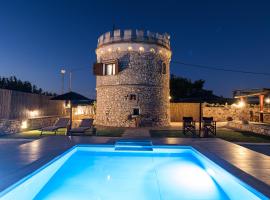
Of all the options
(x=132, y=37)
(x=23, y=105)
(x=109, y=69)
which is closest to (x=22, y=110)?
(x=23, y=105)

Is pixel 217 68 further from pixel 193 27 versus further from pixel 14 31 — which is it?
pixel 14 31

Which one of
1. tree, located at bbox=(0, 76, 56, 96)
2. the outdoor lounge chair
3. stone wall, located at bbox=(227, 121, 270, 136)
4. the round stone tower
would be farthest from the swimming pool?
tree, located at bbox=(0, 76, 56, 96)

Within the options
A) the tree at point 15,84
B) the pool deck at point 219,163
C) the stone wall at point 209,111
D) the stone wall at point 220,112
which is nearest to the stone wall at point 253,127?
the stone wall at point 209,111

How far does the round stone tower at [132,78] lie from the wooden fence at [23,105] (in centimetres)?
394

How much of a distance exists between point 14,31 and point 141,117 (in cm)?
1443

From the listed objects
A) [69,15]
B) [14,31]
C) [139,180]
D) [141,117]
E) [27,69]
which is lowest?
[139,180]

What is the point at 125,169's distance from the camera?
20.1ft

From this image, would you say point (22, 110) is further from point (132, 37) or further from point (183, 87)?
point (183, 87)

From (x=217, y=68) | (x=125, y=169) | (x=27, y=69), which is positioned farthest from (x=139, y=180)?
(x=27, y=69)

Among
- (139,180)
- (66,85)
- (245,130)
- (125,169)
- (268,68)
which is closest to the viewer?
(139,180)

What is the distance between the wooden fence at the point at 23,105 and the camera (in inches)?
453

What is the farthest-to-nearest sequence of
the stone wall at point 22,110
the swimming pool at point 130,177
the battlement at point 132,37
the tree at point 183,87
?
the tree at point 183,87 < the battlement at point 132,37 < the stone wall at point 22,110 < the swimming pool at point 130,177

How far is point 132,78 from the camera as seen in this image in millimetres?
16625

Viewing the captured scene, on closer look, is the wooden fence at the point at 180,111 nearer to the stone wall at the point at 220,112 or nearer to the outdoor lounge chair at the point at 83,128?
the stone wall at the point at 220,112
